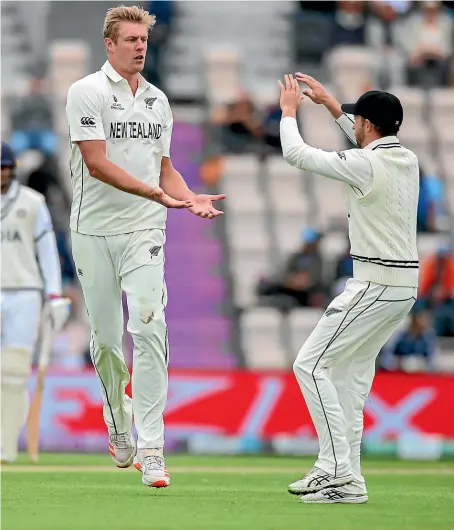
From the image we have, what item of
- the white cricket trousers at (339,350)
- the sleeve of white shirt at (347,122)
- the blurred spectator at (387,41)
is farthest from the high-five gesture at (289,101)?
the blurred spectator at (387,41)

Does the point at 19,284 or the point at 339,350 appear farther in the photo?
the point at 19,284

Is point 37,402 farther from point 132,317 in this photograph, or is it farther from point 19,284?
point 132,317

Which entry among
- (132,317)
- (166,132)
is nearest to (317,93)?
(166,132)

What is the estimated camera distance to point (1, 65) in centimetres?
2202

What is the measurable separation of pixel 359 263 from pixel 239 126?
38.7 feet

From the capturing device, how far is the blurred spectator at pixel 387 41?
21.8m

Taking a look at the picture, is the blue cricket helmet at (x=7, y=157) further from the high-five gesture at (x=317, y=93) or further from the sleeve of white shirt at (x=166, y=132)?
the high-five gesture at (x=317, y=93)

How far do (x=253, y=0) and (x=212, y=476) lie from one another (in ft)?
45.9

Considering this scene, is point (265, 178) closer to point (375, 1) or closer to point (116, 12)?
point (375, 1)

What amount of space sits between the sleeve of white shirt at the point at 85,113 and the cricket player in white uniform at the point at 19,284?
315 cm

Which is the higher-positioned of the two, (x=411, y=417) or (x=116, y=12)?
(x=116, y=12)

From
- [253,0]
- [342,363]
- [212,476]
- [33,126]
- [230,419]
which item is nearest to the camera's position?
[342,363]

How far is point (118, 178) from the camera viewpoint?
8.27m

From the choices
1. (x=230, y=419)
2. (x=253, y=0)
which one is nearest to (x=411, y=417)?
(x=230, y=419)
